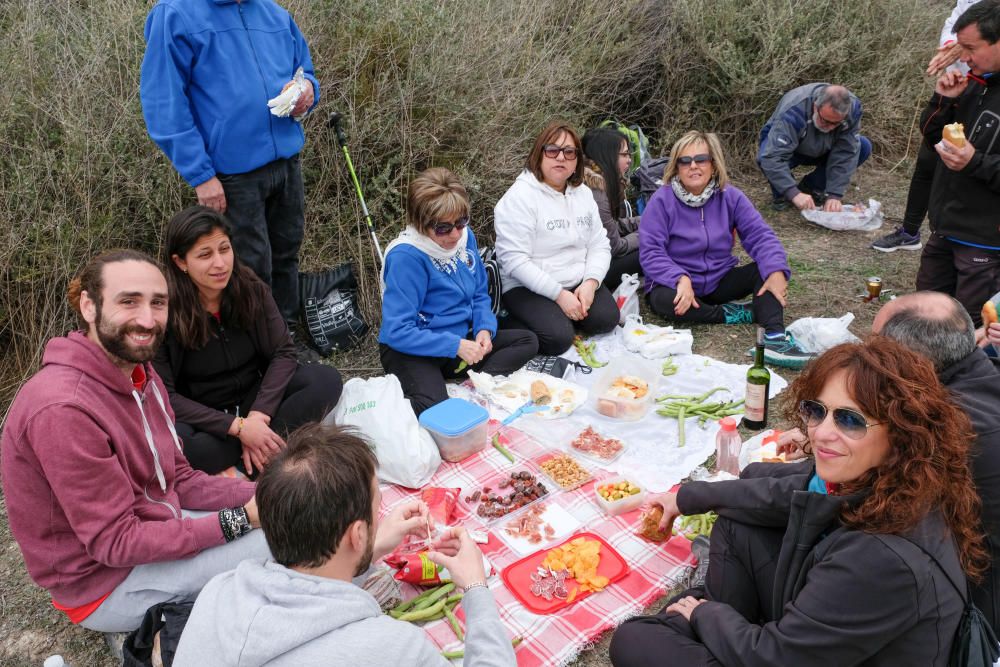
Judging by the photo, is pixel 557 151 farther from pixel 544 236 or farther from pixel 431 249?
pixel 431 249

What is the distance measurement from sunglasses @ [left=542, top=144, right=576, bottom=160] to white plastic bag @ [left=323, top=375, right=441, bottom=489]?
2204 millimetres

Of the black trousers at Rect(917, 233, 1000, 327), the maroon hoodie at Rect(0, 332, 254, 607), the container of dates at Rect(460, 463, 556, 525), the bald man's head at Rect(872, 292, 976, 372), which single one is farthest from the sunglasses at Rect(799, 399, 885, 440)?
the black trousers at Rect(917, 233, 1000, 327)

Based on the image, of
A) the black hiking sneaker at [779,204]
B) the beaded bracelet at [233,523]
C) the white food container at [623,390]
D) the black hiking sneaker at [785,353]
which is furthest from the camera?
the black hiking sneaker at [779,204]

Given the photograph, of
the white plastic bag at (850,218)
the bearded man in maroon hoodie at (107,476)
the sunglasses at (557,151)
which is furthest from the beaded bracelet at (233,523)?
the white plastic bag at (850,218)

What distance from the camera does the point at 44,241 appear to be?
15.2 feet

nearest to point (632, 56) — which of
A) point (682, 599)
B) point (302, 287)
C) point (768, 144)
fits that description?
point (768, 144)

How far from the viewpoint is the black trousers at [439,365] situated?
15.0 ft

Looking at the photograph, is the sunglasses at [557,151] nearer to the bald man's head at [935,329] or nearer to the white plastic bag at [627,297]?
the white plastic bag at [627,297]

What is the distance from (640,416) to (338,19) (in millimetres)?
4359

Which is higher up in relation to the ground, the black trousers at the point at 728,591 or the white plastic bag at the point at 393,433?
the black trousers at the point at 728,591

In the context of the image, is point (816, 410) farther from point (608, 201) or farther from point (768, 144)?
point (768, 144)

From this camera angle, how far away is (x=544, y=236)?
18.0ft

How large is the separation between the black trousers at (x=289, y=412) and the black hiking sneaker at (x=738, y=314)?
10.5ft

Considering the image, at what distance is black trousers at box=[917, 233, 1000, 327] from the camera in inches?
189
